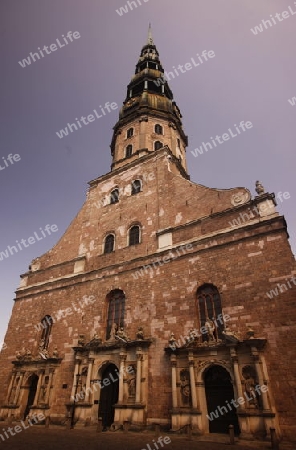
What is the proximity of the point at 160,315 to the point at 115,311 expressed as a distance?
2.92m

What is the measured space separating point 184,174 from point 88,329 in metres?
12.1

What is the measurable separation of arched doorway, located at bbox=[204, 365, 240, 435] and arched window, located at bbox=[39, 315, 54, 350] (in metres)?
9.32

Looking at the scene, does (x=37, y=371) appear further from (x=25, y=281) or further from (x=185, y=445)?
(x=185, y=445)

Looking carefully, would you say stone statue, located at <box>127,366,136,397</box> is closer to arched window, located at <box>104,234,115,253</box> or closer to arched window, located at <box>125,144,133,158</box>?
arched window, located at <box>104,234,115,253</box>

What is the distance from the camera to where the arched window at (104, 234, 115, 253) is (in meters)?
17.1

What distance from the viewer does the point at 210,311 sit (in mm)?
11883

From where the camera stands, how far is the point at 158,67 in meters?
30.4

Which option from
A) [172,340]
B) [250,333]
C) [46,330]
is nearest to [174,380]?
[172,340]

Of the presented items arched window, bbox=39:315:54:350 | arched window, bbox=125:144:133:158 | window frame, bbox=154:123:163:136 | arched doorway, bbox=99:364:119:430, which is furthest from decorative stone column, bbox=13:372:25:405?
window frame, bbox=154:123:163:136

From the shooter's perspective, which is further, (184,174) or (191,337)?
(184,174)

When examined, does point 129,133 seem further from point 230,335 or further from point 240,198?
point 230,335

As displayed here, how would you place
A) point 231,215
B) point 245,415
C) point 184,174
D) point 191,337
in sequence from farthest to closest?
point 184,174, point 231,215, point 191,337, point 245,415

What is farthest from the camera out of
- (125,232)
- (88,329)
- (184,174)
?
(184,174)

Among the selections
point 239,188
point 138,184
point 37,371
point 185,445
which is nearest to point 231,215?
point 239,188
